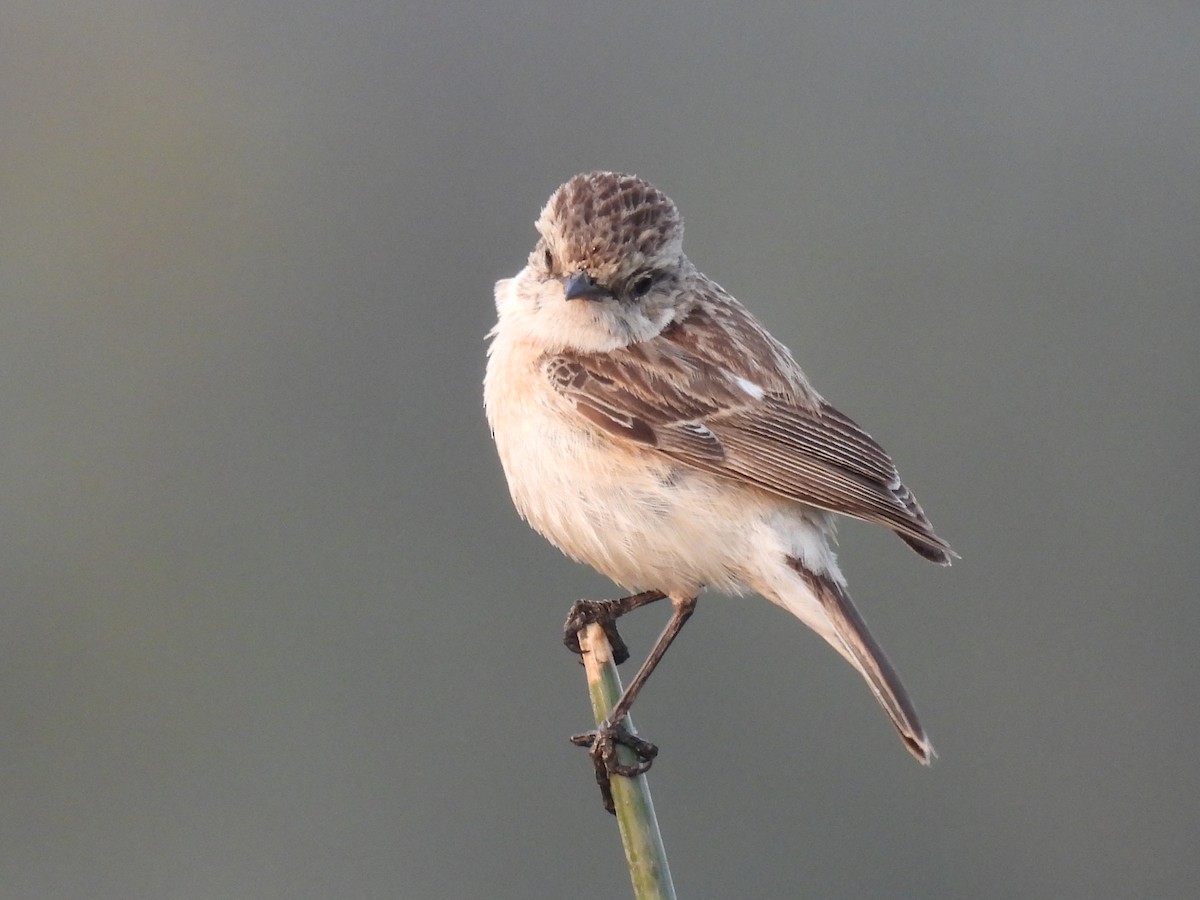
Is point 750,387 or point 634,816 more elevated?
point 750,387

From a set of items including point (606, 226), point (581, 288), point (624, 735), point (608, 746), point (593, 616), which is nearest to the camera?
point (608, 746)

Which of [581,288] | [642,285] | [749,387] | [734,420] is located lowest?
[734,420]

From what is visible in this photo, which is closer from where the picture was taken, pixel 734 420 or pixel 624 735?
pixel 624 735

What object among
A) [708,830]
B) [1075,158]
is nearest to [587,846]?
[708,830]

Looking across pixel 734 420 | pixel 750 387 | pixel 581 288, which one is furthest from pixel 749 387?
pixel 581 288

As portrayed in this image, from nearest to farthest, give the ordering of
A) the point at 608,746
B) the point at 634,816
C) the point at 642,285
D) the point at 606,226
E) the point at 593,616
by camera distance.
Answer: the point at 634,816
the point at 608,746
the point at 606,226
the point at 593,616
the point at 642,285

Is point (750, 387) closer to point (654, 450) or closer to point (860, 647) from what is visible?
point (654, 450)

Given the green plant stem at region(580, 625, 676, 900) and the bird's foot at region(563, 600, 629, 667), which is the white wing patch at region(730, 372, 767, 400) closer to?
the bird's foot at region(563, 600, 629, 667)
